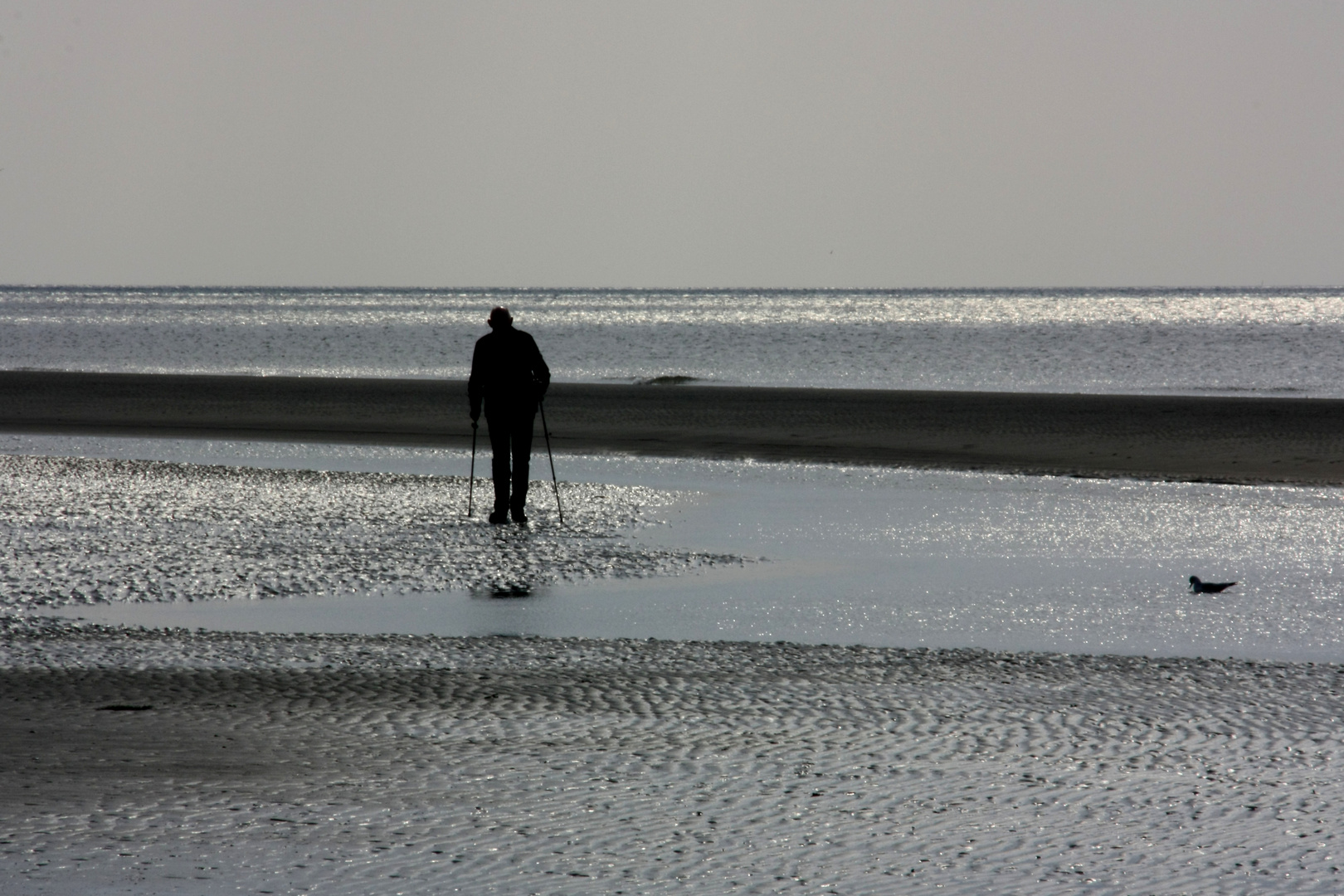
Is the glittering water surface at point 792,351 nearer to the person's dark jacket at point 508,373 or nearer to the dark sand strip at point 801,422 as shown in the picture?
the dark sand strip at point 801,422

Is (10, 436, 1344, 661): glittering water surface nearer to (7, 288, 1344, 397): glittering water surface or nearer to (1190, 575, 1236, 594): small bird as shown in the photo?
(1190, 575, 1236, 594): small bird

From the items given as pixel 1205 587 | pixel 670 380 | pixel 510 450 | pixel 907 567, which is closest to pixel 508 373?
pixel 510 450

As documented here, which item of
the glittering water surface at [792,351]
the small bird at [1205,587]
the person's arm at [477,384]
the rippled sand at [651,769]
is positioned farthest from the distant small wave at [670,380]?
the rippled sand at [651,769]

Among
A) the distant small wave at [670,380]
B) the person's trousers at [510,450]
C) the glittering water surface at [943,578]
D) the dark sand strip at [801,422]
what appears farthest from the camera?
the distant small wave at [670,380]

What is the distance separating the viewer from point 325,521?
40.3 ft

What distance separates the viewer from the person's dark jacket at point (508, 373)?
12.7 metres

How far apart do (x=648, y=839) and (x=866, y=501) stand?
10101 mm

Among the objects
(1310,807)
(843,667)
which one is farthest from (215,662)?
(1310,807)

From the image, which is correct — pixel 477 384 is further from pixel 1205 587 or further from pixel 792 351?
pixel 792 351

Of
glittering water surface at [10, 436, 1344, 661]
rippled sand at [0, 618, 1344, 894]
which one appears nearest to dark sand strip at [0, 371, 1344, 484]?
glittering water surface at [10, 436, 1344, 661]

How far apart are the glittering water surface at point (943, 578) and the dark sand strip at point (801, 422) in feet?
9.54

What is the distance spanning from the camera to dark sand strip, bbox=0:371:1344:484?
18.8 metres

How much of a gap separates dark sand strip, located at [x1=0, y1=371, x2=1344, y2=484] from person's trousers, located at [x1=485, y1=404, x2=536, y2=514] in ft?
22.1

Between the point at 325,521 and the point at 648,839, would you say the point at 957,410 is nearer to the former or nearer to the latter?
the point at 325,521
